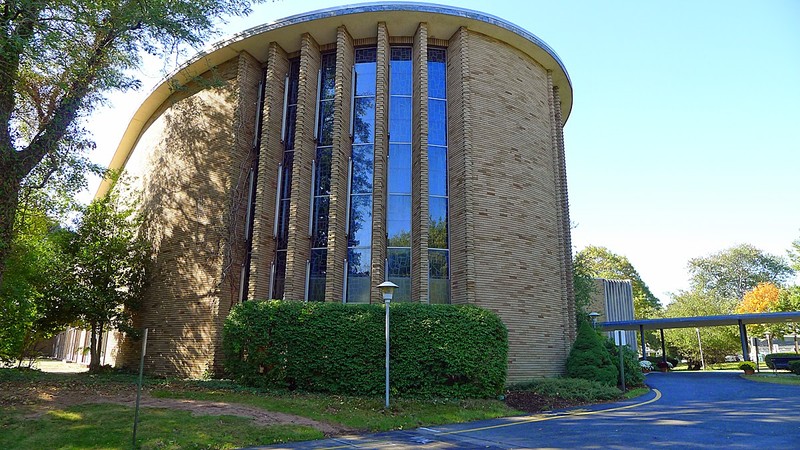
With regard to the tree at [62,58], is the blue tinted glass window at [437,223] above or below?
below

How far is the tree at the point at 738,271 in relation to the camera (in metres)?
59.3

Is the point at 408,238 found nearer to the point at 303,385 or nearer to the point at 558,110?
the point at 303,385

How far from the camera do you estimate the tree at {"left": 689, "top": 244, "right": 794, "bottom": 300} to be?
59.3 meters

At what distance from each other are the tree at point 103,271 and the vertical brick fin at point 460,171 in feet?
41.0

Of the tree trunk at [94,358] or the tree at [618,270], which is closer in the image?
the tree trunk at [94,358]

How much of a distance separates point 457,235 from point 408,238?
1.74 m

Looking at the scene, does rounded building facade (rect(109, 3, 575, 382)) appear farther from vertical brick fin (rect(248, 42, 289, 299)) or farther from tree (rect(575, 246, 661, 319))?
tree (rect(575, 246, 661, 319))

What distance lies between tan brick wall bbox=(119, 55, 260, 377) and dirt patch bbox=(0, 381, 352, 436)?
14.8 ft

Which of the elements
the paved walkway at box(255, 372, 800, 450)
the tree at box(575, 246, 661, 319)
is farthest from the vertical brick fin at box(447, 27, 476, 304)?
the tree at box(575, 246, 661, 319)

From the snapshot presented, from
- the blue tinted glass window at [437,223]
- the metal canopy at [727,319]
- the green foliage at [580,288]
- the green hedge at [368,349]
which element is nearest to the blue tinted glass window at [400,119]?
the blue tinted glass window at [437,223]

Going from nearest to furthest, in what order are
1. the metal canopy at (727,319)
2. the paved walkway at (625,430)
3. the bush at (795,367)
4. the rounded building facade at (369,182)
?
the paved walkway at (625,430)
the rounded building facade at (369,182)
the bush at (795,367)
the metal canopy at (727,319)

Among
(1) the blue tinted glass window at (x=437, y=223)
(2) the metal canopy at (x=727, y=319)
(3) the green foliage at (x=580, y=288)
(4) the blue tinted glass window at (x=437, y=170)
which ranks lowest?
(2) the metal canopy at (x=727, y=319)

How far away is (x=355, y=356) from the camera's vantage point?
42.8ft

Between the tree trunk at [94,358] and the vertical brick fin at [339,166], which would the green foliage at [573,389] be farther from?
the tree trunk at [94,358]
